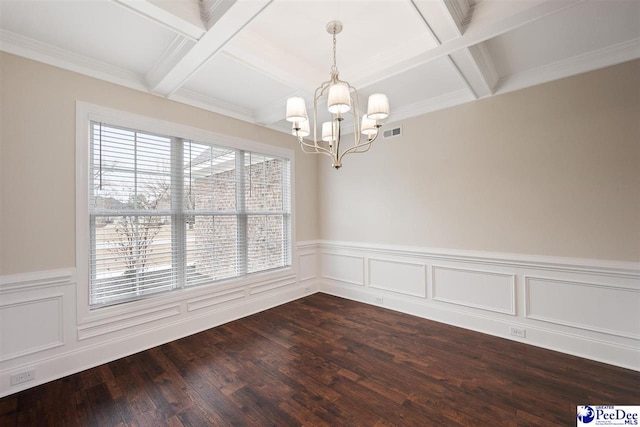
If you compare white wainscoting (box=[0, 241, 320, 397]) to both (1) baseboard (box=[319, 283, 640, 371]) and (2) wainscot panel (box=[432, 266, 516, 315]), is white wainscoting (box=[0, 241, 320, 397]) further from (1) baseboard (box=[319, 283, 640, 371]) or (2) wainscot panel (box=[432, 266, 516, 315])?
(2) wainscot panel (box=[432, 266, 516, 315])

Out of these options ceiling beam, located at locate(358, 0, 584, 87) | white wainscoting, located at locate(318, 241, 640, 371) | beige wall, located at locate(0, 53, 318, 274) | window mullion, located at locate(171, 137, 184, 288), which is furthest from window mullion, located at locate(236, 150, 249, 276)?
ceiling beam, located at locate(358, 0, 584, 87)

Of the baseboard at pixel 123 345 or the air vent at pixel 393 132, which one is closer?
the baseboard at pixel 123 345

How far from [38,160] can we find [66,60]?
0.93m

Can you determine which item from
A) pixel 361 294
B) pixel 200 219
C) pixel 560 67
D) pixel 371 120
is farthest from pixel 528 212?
pixel 200 219

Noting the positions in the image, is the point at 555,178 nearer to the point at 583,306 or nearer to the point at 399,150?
the point at 583,306

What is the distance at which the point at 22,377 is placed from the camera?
7.47 ft

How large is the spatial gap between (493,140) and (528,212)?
2.96 feet

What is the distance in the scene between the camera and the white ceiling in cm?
192

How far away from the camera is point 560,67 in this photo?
2764 millimetres

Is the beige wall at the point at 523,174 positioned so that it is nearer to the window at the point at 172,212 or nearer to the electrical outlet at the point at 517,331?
the electrical outlet at the point at 517,331

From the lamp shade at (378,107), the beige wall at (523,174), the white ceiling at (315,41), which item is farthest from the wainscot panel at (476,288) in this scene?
the lamp shade at (378,107)

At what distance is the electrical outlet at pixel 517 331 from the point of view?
3.02 meters

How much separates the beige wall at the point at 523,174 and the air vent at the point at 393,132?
0.07 m

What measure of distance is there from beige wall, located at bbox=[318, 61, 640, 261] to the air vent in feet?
0.23
